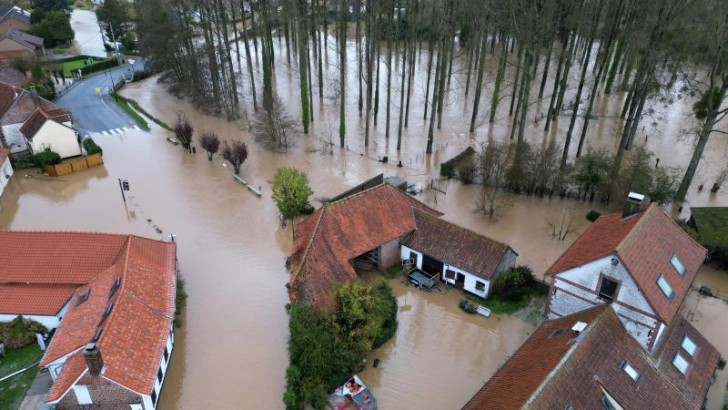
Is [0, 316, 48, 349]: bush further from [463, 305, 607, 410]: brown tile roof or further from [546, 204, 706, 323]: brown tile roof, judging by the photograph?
[546, 204, 706, 323]: brown tile roof

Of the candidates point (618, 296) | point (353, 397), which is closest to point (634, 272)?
point (618, 296)

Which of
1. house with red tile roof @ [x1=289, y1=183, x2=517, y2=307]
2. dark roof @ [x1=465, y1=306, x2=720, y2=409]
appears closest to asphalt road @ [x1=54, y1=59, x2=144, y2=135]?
house with red tile roof @ [x1=289, y1=183, x2=517, y2=307]

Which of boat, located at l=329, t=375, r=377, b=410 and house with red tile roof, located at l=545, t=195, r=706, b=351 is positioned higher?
house with red tile roof, located at l=545, t=195, r=706, b=351

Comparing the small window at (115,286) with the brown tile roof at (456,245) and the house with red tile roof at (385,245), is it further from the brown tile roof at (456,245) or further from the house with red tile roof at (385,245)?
the brown tile roof at (456,245)

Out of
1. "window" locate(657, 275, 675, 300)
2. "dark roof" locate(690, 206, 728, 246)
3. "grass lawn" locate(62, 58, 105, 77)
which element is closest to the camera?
"window" locate(657, 275, 675, 300)

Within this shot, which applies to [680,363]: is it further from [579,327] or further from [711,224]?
[711,224]

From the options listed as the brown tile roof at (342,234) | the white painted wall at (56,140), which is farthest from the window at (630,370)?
the white painted wall at (56,140)
